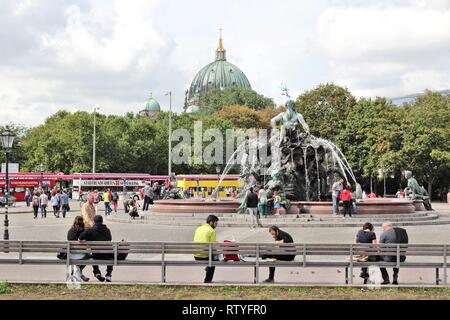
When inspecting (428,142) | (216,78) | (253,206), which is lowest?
(253,206)

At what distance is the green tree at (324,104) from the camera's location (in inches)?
2753

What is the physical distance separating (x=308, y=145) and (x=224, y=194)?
34.3 metres

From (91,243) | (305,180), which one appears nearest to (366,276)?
(91,243)

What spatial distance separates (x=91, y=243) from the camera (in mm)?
12758

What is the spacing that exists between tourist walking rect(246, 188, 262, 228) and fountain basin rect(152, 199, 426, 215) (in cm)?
314

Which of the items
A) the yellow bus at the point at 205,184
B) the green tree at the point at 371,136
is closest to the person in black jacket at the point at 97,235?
the green tree at the point at 371,136

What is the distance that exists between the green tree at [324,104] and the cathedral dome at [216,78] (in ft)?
320

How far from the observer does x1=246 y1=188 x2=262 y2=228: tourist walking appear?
24.3 metres

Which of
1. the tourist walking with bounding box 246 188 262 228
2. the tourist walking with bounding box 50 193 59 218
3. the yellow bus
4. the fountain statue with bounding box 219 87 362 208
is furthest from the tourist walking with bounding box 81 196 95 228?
the yellow bus

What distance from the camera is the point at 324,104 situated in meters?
71.1

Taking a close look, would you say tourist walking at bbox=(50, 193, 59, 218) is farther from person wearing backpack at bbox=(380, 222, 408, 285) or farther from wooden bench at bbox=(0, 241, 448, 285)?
person wearing backpack at bbox=(380, 222, 408, 285)

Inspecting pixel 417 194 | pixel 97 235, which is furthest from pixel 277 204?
pixel 97 235

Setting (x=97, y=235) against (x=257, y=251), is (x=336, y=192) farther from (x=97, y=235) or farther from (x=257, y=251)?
(x=97, y=235)

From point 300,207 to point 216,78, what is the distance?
146m
